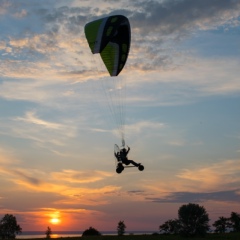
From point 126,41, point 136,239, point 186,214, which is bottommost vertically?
point 136,239

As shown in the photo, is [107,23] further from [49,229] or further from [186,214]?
[49,229]

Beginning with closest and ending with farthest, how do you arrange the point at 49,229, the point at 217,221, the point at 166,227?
the point at 49,229, the point at 166,227, the point at 217,221

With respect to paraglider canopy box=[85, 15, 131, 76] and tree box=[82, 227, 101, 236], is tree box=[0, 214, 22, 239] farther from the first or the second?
paraglider canopy box=[85, 15, 131, 76]

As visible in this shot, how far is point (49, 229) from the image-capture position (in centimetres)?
10156

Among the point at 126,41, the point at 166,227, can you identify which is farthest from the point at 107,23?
the point at 166,227

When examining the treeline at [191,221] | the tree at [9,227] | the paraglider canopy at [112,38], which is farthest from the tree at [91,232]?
the paraglider canopy at [112,38]

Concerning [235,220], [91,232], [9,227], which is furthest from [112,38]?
[235,220]

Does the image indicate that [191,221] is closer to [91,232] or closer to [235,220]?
[91,232]

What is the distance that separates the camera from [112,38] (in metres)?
31.7

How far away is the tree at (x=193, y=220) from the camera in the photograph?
77.5 meters

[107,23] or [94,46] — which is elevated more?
[107,23]

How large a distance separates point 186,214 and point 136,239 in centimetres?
3159

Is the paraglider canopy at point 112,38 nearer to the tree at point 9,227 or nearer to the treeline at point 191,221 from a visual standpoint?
the treeline at point 191,221

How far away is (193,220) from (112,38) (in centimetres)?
5659
